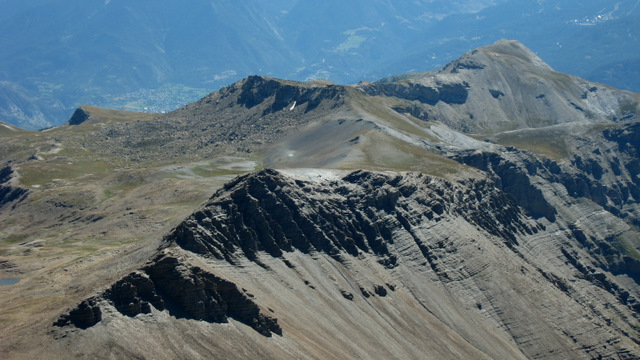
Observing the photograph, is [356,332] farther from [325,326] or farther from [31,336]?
[31,336]

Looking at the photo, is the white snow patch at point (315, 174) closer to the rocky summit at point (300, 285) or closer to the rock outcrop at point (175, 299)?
the rocky summit at point (300, 285)

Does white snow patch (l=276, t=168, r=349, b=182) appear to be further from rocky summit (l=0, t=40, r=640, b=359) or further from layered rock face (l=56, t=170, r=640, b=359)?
layered rock face (l=56, t=170, r=640, b=359)

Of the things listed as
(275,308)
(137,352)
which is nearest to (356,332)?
(275,308)

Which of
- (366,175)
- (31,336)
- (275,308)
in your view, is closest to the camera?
(31,336)

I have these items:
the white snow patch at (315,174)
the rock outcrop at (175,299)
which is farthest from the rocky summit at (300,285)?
the white snow patch at (315,174)

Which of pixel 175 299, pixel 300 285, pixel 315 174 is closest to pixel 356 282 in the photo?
pixel 300 285

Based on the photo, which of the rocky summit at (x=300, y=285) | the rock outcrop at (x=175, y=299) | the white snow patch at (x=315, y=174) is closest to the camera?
the rock outcrop at (x=175, y=299)

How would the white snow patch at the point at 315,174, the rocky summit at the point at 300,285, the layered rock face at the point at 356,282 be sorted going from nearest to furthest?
the rocky summit at the point at 300,285 < the layered rock face at the point at 356,282 < the white snow patch at the point at 315,174

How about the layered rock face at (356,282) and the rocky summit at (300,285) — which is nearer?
the rocky summit at (300,285)
